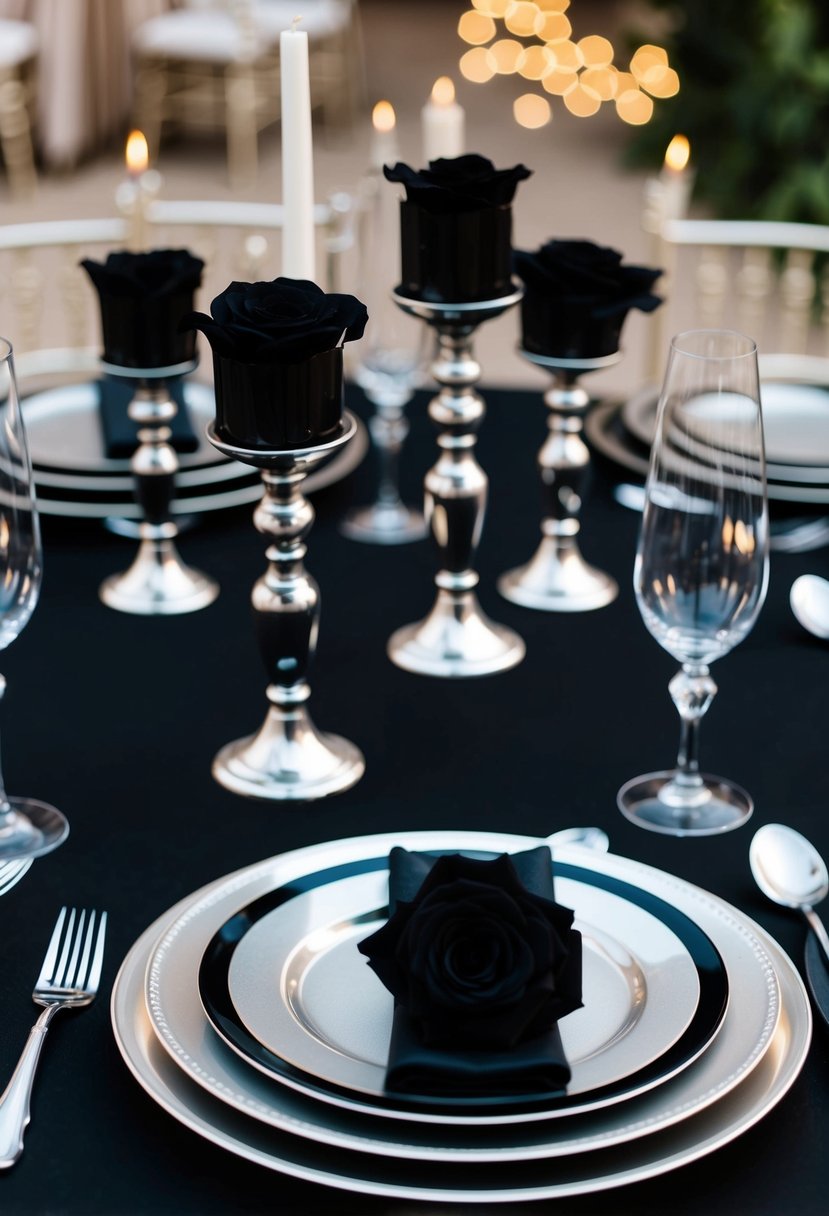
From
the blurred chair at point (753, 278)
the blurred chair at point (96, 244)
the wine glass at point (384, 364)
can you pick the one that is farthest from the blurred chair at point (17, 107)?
the wine glass at point (384, 364)

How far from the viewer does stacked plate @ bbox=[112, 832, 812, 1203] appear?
710 mm

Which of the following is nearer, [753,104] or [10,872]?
[10,872]

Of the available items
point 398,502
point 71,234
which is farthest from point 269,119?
point 398,502

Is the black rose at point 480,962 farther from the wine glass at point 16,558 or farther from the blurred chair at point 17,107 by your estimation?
the blurred chair at point 17,107

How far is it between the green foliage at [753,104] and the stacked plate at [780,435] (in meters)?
3.25

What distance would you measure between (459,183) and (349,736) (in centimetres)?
40

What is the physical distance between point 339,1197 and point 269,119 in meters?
6.43

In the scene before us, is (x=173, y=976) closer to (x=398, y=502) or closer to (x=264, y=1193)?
(x=264, y=1193)

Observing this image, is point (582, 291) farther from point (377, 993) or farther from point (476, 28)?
point (476, 28)

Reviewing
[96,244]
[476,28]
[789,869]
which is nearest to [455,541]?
[789,869]

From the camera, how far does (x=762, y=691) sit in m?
1.21

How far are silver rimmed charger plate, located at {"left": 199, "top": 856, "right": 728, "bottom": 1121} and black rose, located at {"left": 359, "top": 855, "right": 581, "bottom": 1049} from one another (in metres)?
0.03

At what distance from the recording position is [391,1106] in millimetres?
719

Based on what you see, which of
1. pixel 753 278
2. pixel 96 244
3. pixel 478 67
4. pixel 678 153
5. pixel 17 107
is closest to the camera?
pixel 678 153
